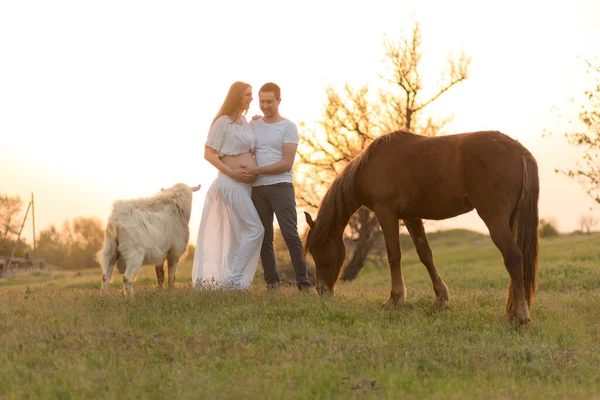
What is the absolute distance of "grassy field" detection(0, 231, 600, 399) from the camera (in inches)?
223

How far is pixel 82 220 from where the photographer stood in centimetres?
5666

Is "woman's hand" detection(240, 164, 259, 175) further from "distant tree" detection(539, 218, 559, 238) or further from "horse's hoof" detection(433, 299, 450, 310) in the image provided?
"distant tree" detection(539, 218, 559, 238)

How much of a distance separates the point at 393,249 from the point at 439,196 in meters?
1.13

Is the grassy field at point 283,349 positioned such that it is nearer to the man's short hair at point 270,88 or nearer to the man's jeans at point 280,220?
the man's jeans at point 280,220

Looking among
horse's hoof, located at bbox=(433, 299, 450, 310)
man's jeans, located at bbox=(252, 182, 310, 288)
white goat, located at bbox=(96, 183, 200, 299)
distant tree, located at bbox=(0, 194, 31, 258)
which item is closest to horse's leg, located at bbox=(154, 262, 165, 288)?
white goat, located at bbox=(96, 183, 200, 299)

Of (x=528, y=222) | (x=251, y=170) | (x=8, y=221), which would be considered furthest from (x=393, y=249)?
(x=8, y=221)

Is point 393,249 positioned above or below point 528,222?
below

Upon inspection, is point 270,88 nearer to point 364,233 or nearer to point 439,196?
point 439,196

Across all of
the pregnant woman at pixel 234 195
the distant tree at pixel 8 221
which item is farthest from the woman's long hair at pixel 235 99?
the distant tree at pixel 8 221

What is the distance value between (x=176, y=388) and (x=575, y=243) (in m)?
31.4

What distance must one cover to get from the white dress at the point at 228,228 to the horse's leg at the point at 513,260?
3.68 m

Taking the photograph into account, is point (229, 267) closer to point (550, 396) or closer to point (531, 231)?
point (531, 231)

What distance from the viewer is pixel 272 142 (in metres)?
10.1

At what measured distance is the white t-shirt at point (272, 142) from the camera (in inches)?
398
